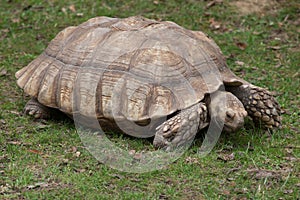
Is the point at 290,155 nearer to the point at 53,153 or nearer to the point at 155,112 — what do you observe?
the point at 155,112

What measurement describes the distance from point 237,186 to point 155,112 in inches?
43.6

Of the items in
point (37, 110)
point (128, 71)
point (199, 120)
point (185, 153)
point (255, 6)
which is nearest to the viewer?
point (185, 153)

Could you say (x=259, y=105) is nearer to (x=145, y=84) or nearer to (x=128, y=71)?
(x=145, y=84)

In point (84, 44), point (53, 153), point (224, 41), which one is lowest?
point (224, 41)

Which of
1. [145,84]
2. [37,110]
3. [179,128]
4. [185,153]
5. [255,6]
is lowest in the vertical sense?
[255,6]

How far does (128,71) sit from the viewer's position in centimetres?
577

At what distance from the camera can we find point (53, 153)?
5.51m

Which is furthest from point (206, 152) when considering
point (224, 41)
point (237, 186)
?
point (224, 41)

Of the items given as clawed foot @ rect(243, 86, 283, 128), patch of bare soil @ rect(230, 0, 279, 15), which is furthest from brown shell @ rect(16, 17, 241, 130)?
patch of bare soil @ rect(230, 0, 279, 15)

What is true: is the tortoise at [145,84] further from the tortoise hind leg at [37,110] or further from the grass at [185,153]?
the grass at [185,153]

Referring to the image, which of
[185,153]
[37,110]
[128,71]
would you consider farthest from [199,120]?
[37,110]

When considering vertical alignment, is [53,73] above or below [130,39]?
below

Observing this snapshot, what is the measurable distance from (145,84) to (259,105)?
129cm

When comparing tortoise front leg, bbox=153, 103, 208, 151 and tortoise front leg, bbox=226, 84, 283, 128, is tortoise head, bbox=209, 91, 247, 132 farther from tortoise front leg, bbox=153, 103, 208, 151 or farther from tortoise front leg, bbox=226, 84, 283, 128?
tortoise front leg, bbox=226, 84, 283, 128
